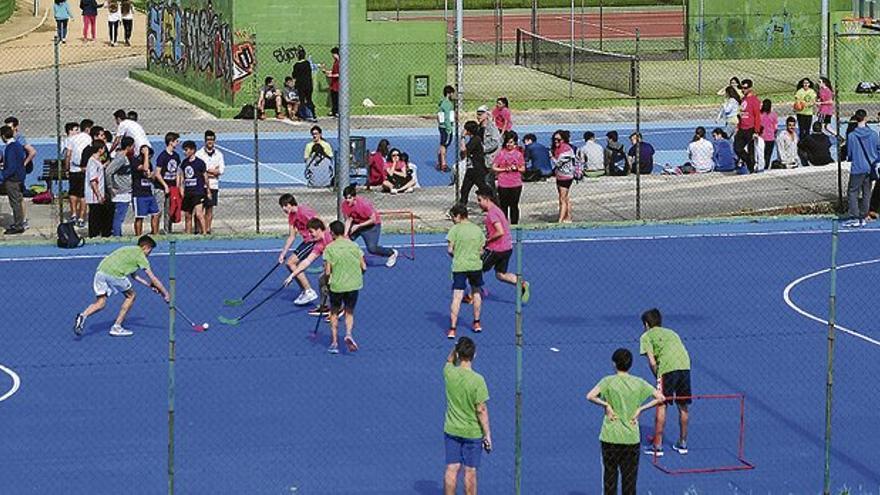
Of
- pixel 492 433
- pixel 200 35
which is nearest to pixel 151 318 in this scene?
pixel 492 433

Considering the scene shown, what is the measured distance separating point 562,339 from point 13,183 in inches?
400

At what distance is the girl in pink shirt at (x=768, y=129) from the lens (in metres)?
35.5

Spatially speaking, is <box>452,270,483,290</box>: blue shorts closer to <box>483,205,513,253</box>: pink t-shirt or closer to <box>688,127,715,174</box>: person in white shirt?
<box>483,205,513,253</box>: pink t-shirt

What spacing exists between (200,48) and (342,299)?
83.7 feet

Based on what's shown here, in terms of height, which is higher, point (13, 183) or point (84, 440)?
point (13, 183)

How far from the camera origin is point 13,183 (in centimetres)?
2898

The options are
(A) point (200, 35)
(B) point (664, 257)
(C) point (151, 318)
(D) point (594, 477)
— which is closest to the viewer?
(D) point (594, 477)

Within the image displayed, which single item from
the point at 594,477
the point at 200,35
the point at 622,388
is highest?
the point at 200,35

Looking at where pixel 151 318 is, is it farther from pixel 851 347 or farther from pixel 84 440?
pixel 851 347

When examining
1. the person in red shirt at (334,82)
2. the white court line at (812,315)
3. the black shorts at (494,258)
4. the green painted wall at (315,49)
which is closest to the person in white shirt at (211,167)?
the black shorts at (494,258)

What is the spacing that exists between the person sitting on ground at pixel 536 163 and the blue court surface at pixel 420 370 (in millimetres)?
4531

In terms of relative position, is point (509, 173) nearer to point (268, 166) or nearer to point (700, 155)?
point (700, 155)

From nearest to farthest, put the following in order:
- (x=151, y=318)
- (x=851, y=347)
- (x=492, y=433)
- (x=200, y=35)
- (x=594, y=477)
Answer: (x=594, y=477) < (x=492, y=433) < (x=851, y=347) < (x=151, y=318) < (x=200, y=35)

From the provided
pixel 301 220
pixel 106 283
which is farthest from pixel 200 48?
pixel 106 283
